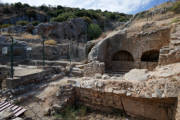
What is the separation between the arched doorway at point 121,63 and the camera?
31.1 ft

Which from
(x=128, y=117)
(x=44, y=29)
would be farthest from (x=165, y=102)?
(x=44, y=29)

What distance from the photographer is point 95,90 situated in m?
4.33

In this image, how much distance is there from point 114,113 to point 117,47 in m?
6.89

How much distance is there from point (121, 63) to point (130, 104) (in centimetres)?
639

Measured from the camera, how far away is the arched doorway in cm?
947

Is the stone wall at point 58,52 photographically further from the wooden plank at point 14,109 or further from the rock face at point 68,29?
the rock face at point 68,29

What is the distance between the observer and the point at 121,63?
32.2ft

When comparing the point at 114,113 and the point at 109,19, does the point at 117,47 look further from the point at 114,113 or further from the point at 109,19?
the point at 109,19

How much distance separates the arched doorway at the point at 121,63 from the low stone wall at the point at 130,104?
5.68 m

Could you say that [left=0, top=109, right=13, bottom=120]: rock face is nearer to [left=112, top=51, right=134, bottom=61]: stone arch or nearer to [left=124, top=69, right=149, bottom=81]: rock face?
[left=124, top=69, right=149, bottom=81]: rock face

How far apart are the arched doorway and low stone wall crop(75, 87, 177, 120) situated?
5681 millimetres

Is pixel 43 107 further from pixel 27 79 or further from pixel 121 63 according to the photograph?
pixel 121 63

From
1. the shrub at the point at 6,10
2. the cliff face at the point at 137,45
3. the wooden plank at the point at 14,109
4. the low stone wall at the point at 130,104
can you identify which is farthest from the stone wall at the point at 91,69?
the shrub at the point at 6,10

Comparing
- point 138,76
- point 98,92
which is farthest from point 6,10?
point 138,76
